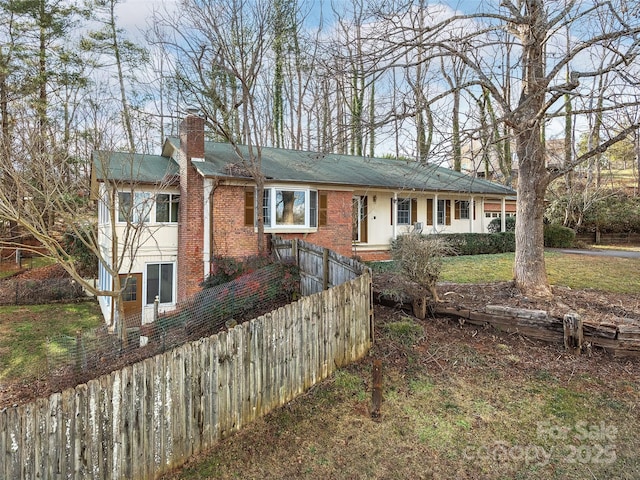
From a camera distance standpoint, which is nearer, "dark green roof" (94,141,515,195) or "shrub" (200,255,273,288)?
"shrub" (200,255,273,288)

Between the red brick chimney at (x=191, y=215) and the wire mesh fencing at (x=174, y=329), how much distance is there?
2.44m

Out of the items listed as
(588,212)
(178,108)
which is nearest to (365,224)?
(178,108)

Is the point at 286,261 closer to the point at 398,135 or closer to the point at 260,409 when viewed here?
the point at 398,135

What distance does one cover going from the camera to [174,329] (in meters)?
8.53

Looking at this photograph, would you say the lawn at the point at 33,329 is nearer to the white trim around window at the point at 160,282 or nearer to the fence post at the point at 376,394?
the white trim around window at the point at 160,282

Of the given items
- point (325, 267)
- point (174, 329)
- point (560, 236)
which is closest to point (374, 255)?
point (325, 267)

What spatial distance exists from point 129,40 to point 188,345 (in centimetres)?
2368

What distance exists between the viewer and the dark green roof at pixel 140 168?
34.5 ft

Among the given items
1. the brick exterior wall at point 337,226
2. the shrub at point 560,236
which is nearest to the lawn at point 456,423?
the brick exterior wall at point 337,226

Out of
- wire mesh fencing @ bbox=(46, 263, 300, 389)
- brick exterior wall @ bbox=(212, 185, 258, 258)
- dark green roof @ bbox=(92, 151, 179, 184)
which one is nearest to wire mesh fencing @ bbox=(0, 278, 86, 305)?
dark green roof @ bbox=(92, 151, 179, 184)

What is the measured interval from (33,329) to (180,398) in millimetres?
12117

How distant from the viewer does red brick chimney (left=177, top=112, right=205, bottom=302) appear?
12.8 metres

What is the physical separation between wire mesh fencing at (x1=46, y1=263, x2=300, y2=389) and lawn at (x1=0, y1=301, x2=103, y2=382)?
733 millimetres

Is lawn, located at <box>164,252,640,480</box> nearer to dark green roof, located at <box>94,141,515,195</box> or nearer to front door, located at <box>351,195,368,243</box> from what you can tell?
dark green roof, located at <box>94,141,515,195</box>
